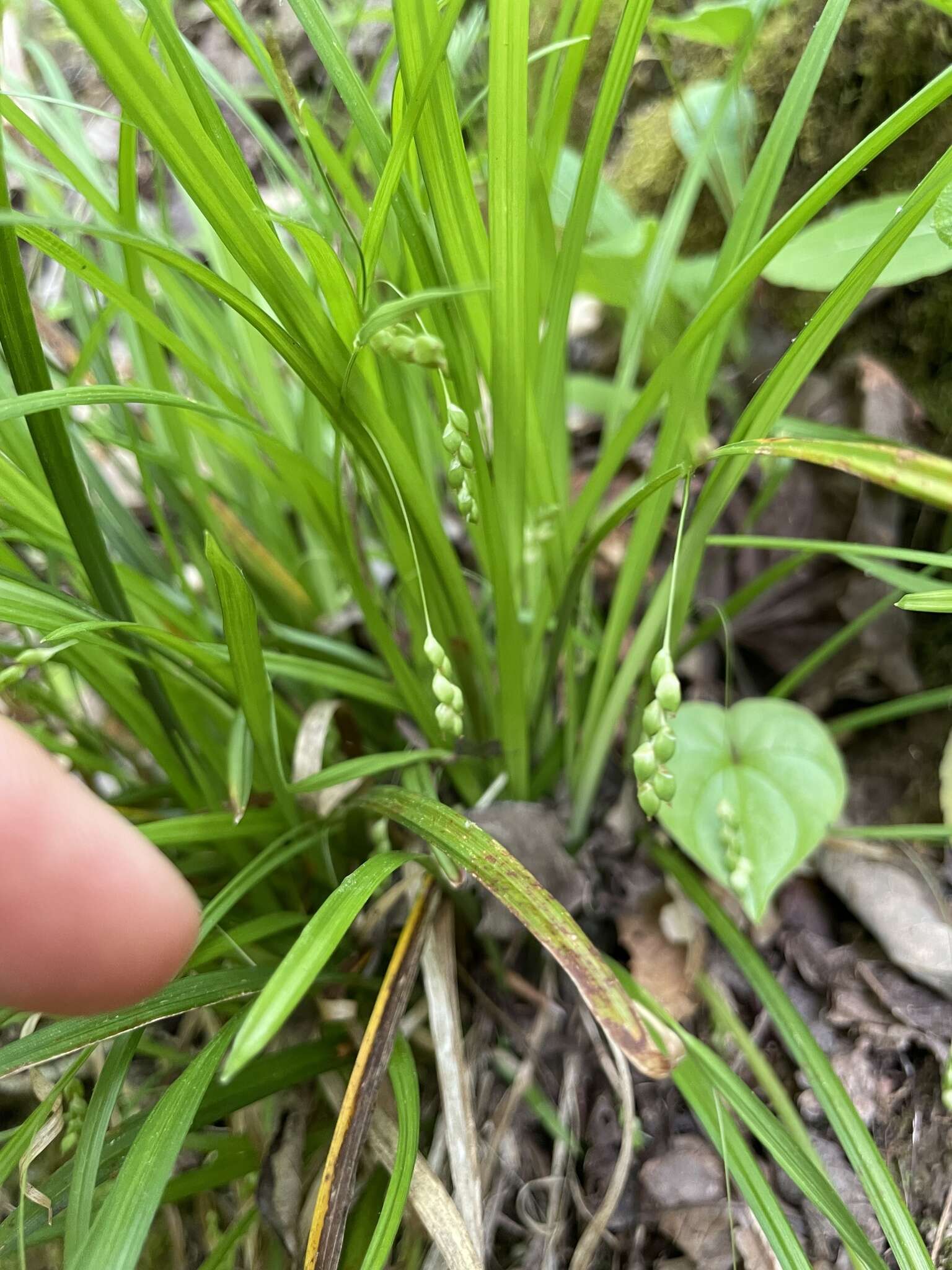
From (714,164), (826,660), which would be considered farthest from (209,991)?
(714,164)

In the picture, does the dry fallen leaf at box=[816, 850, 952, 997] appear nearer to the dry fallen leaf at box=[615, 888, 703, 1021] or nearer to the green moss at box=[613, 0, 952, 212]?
the dry fallen leaf at box=[615, 888, 703, 1021]

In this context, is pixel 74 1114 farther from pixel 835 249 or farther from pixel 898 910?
pixel 835 249

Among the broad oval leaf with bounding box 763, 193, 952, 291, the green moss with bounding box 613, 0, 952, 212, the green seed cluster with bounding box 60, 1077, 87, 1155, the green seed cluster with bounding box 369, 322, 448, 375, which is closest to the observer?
the green seed cluster with bounding box 369, 322, 448, 375

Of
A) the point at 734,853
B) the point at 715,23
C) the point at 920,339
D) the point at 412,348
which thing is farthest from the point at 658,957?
the point at 715,23

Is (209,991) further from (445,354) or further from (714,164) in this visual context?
(714,164)

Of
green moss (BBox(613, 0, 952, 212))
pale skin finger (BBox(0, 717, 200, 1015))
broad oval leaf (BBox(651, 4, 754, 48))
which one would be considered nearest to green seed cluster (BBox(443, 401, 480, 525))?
pale skin finger (BBox(0, 717, 200, 1015))

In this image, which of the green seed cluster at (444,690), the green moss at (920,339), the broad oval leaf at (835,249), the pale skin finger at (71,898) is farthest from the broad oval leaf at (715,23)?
the pale skin finger at (71,898)

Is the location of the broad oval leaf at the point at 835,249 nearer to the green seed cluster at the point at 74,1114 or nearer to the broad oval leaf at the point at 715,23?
the broad oval leaf at the point at 715,23
